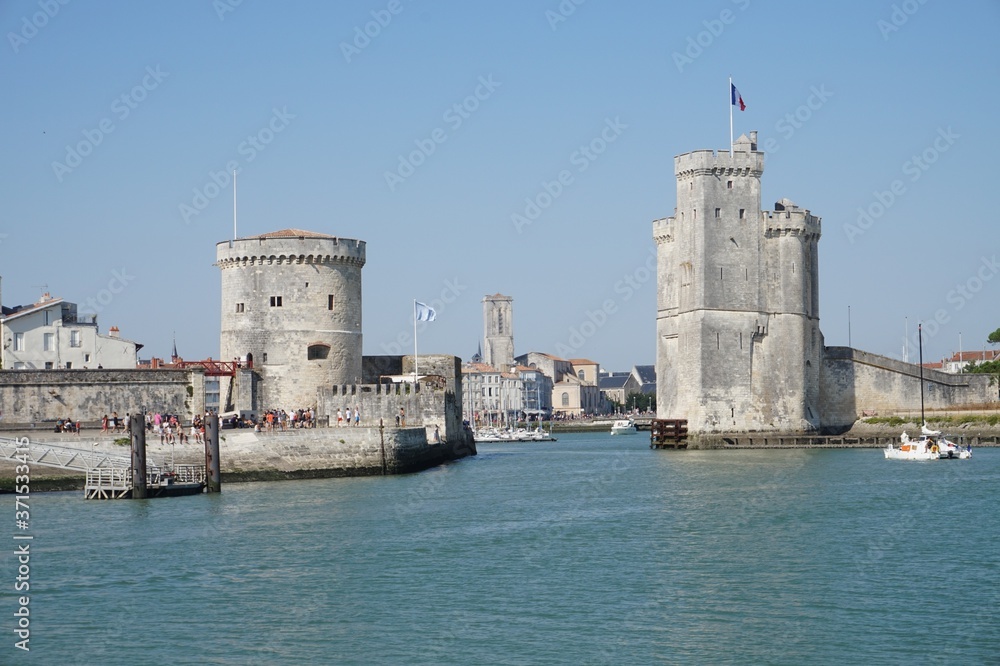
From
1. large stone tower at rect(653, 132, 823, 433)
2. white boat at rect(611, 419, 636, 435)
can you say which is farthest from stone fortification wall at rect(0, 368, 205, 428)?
white boat at rect(611, 419, 636, 435)

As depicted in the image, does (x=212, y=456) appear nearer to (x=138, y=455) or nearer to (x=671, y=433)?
(x=138, y=455)

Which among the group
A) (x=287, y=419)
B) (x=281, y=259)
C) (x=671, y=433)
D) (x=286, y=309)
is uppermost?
(x=281, y=259)

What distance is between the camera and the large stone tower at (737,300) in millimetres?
60156

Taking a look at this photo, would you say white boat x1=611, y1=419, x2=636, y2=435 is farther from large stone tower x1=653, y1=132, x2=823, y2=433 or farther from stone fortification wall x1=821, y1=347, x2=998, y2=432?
large stone tower x1=653, y1=132, x2=823, y2=433

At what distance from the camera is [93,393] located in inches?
1651

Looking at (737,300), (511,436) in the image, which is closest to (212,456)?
(737,300)

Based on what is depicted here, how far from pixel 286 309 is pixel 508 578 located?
23.4 meters

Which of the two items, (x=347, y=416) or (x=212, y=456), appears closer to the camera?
(x=212, y=456)

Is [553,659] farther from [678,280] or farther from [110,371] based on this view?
[678,280]

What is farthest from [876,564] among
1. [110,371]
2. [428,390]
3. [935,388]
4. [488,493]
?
[935,388]

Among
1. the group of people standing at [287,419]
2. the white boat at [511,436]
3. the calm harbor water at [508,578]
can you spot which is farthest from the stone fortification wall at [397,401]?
the white boat at [511,436]

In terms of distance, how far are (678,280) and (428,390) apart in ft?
68.1

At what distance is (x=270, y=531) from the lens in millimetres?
26516

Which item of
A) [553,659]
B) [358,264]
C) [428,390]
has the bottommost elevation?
[553,659]
